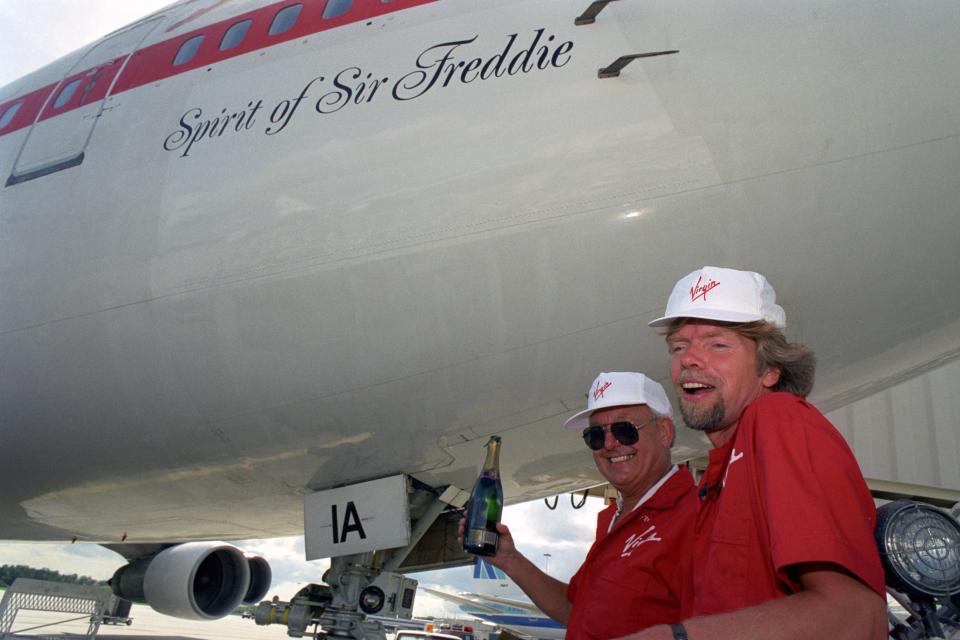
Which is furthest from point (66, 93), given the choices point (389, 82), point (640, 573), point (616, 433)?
point (640, 573)

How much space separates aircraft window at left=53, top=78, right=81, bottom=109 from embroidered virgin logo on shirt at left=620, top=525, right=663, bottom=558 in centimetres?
462

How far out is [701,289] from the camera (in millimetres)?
1534

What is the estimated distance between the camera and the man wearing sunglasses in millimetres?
1879

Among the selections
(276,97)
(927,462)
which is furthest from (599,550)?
(927,462)

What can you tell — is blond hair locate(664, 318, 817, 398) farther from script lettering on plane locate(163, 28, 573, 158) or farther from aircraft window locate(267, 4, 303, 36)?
aircraft window locate(267, 4, 303, 36)

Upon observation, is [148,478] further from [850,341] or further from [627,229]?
[850,341]

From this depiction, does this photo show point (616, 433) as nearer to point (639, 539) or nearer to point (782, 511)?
point (639, 539)

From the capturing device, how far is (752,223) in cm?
301

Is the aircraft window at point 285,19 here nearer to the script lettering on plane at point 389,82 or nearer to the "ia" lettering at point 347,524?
the script lettering on plane at point 389,82

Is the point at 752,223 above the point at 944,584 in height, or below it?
above

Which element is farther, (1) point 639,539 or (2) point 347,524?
(2) point 347,524

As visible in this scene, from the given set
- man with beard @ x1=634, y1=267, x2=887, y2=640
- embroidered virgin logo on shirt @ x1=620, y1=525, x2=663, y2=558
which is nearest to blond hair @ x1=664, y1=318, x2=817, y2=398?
man with beard @ x1=634, y1=267, x2=887, y2=640

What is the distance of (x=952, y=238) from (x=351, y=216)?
92.2 inches

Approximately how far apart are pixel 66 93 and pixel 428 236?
3222 millimetres
